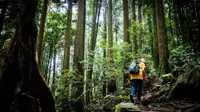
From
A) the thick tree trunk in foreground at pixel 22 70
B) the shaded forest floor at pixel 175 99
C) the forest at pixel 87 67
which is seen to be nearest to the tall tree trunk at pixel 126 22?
the forest at pixel 87 67

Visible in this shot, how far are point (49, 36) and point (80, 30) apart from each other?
12.4m

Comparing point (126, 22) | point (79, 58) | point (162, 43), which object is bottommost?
→ point (79, 58)

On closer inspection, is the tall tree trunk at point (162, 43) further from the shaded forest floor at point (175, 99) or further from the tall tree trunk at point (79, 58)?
the tall tree trunk at point (79, 58)

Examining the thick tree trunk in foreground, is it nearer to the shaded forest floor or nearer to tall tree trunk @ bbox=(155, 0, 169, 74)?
the shaded forest floor

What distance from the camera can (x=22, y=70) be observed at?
568 centimetres

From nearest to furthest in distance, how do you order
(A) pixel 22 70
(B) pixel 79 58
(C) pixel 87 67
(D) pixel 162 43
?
(A) pixel 22 70 < (D) pixel 162 43 < (B) pixel 79 58 < (C) pixel 87 67

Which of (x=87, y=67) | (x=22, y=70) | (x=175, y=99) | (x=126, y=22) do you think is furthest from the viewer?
(x=126, y=22)

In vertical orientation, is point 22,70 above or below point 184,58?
below

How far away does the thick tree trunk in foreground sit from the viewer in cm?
536

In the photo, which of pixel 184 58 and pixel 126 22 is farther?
pixel 126 22

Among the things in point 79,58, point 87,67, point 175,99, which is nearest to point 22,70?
point 175,99

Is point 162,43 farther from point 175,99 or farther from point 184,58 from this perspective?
point 175,99

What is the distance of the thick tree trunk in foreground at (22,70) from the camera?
5363 mm

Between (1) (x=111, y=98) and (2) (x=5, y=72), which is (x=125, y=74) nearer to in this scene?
(1) (x=111, y=98)
